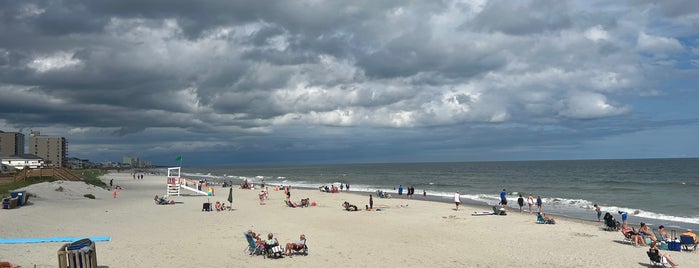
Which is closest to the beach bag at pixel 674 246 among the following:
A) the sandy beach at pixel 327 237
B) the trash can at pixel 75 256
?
the sandy beach at pixel 327 237

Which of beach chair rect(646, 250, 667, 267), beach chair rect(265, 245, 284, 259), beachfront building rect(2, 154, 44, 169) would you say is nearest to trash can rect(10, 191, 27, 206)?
beach chair rect(265, 245, 284, 259)

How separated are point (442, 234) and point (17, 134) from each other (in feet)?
625

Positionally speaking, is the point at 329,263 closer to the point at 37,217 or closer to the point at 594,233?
the point at 594,233

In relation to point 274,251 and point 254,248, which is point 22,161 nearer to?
point 254,248

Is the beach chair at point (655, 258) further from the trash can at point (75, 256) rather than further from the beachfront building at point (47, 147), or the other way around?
the beachfront building at point (47, 147)

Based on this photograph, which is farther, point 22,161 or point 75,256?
point 22,161

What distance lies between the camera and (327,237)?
17.5 m


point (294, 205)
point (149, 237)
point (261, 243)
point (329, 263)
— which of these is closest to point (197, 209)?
point (294, 205)

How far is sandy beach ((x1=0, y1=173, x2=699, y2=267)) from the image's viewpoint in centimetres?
1320

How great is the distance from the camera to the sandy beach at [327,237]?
1320 cm

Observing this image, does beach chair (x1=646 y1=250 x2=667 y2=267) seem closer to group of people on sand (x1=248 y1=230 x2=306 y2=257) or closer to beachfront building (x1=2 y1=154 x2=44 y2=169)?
group of people on sand (x1=248 y1=230 x2=306 y2=257)

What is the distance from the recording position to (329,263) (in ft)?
42.5

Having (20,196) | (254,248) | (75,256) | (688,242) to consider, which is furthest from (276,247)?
(20,196)

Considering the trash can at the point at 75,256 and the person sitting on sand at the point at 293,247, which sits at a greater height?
the trash can at the point at 75,256
